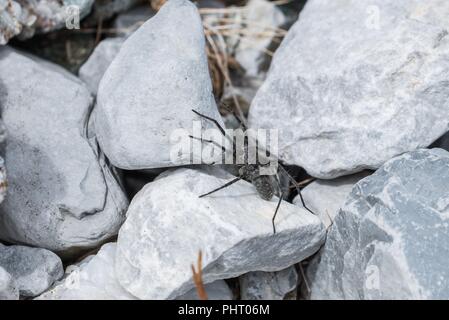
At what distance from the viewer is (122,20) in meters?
3.20

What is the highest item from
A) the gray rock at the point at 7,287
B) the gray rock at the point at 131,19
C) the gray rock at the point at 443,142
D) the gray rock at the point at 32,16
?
the gray rock at the point at 32,16

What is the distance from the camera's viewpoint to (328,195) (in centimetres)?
265

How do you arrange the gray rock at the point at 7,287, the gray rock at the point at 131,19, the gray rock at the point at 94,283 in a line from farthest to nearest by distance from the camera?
the gray rock at the point at 131,19
the gray rock at the point at 94,283
the gray rock at the point at 7,287

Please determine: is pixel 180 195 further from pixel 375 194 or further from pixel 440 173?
pixel 440 173

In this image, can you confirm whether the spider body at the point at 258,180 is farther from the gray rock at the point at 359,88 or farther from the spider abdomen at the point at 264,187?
the gray rock at the point at 359,88

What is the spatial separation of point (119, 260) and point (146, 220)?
0.20 m

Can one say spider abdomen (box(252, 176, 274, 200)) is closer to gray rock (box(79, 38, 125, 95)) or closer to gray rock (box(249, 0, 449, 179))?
gray rock (box(249, 0, 449, 179))

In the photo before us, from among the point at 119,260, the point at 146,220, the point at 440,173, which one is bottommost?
the point at 119,260

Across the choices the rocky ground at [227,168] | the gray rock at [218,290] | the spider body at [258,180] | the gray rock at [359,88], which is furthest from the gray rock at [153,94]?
the gray rock at [218,290]

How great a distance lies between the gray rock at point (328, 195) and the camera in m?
2.59

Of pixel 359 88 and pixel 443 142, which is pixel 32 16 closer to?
pixel 359 88

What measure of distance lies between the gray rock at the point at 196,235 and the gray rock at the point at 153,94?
0.17 meters

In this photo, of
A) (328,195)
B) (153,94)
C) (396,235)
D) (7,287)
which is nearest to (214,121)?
(153,94)
